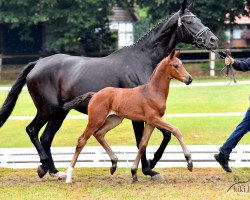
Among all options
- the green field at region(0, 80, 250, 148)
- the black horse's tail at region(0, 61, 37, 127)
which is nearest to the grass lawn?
the black horse's tail at region(0, 61, 37, 127)

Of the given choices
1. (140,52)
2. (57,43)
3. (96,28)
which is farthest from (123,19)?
(140,52)

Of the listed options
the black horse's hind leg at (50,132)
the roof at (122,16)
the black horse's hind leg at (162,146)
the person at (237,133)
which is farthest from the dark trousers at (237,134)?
the roof at (122,16)

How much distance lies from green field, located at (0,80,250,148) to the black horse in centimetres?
361

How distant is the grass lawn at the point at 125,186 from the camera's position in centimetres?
782

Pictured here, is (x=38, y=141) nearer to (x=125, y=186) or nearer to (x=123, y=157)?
(x=123, y=157)

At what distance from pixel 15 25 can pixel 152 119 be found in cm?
2814

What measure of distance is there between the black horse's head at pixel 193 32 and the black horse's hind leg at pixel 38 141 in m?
2.41

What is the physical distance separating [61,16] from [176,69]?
26846 mm

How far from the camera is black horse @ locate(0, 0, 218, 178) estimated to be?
29.6 feet

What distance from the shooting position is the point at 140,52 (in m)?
9.22

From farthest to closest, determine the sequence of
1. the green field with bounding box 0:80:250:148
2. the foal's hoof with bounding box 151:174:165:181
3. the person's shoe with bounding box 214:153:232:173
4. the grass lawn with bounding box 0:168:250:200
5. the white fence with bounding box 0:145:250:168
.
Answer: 1. the green field with bounding box 0:80:250:148
2. the white fence with bounding box 0:145:250:168
3. the person's shoe with bounding box 214:153:232:173
4. the foal's hoof with bounding box 151:174:165:181
5. the grass lawn with bounding box 0:168:250:200

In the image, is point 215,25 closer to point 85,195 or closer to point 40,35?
point 40,35

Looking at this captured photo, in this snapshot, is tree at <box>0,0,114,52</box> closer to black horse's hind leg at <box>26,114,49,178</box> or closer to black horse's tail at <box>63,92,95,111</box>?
black horse's hind leg at <box>26,114,49,178</box>

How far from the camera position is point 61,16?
34594 millimetres
